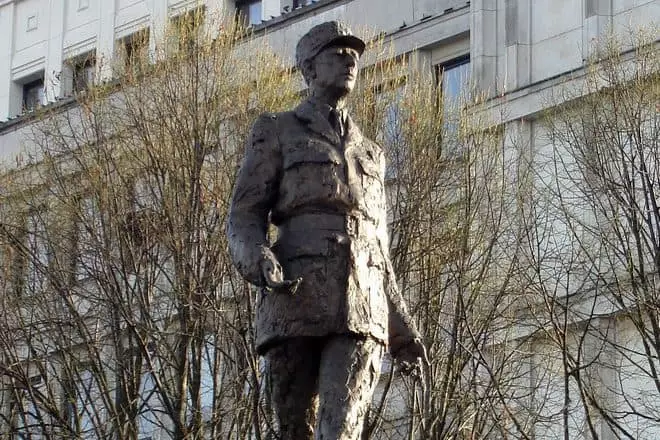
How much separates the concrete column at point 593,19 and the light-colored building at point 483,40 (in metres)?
0.02

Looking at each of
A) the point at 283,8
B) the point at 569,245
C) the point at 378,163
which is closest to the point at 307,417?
the point at 378,163

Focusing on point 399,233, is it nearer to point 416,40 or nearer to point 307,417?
point 416,40

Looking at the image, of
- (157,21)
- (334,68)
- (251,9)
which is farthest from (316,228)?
(251,9)

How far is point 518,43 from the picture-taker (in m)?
39.4

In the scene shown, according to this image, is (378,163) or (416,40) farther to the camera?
(416,40)

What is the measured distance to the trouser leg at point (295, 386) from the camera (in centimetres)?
1234

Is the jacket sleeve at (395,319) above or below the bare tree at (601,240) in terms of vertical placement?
below

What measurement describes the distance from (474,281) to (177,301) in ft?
13.7

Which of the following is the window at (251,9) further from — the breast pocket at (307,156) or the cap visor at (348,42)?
the breast pocket at (307,156)

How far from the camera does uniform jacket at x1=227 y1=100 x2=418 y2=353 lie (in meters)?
12.2

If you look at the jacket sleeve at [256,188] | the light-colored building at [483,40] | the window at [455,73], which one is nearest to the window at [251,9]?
the light-colored building at [483,40]

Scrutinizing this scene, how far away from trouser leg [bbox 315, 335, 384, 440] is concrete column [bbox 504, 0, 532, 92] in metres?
26.8

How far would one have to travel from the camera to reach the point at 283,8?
44.9 m

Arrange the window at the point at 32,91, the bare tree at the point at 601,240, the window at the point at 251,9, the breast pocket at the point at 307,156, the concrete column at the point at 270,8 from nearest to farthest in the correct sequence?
the breast pocket at the point at 307,156 → the bare tree at the point at 601,240 → the concrete column at the point at 270,8 → the window at the point at 251,9 → the window at the point at 32,91
